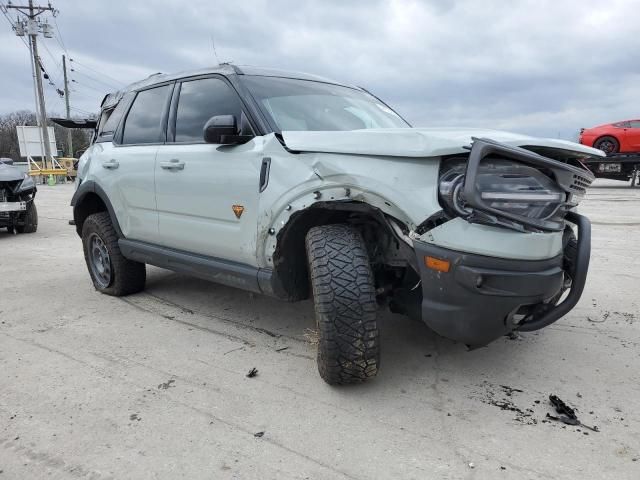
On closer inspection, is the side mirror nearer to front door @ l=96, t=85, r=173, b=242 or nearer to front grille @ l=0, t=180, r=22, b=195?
front door @ l=96, t=85, r=173, b=242

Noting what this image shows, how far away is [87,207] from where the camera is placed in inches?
195

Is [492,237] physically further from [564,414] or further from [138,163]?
[138,163]

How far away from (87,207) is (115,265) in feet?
2.75

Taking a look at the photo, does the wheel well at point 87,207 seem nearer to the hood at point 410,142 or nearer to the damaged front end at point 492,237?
the hood at point 410,142

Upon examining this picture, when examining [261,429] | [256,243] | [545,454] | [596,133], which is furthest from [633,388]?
[596,133]

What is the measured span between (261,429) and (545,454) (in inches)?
50.9

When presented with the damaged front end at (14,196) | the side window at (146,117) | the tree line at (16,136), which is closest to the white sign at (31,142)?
the tree line at (16,136)

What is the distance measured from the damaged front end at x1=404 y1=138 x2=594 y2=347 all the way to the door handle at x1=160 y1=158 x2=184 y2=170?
6.43ft

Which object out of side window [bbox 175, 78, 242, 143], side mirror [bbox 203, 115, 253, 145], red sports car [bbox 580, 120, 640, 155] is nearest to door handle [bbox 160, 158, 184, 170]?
side window [bbox 175, 78, 242, 143]

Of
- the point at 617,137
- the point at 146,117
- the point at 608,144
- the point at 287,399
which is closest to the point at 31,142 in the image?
the point at 608,144

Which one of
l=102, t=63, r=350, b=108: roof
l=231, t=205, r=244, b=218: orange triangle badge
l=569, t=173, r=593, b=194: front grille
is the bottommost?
l=231, t=205, r=244, b=218: orange triangle badge

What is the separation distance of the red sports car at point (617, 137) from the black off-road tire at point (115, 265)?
17363 millimetres

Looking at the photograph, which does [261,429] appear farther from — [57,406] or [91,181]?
[91,181]

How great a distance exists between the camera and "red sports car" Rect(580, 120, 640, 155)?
57.3 ft
